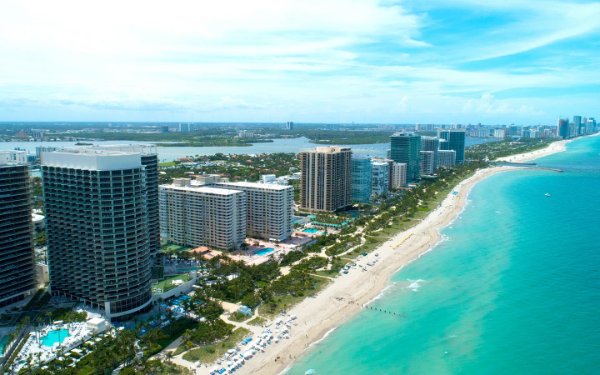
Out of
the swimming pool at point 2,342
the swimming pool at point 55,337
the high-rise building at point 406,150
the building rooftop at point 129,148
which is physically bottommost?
the swimming pool at point 2,342

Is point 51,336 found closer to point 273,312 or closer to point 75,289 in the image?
point 75,289

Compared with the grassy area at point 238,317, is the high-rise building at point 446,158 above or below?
above

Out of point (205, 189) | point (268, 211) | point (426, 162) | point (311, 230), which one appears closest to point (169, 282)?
point (205, 189)

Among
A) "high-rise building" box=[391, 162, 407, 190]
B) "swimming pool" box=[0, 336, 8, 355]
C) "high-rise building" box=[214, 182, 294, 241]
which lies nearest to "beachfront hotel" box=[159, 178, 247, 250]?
"high-rise building" box=[214, 182, 294, 241]

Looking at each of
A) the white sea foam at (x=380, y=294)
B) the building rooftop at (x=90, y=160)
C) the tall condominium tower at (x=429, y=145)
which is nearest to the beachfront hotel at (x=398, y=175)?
the tall condominium tower at (x=429, y=145)

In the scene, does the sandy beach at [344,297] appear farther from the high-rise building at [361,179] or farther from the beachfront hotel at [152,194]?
the beachfront hotel at [152,194]

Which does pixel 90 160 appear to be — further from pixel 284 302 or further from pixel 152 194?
pixel 284 302

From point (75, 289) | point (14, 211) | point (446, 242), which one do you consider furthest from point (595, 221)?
point (14, 211)
